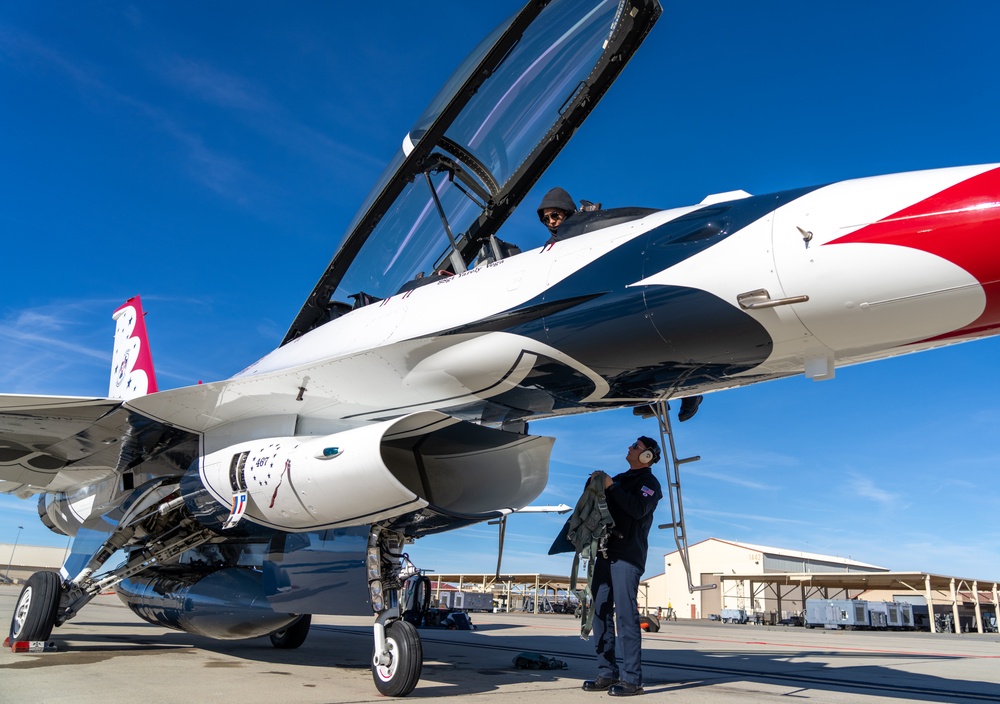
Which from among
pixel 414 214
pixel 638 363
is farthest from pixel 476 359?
pixel 414 214

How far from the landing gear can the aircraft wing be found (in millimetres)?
2386

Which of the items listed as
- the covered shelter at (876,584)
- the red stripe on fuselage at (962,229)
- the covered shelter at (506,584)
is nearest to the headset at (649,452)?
the red stripe on fuselage at (962,229)

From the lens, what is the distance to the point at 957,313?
3.22 meters

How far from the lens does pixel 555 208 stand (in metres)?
5.15

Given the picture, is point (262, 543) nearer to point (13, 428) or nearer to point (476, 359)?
point (13, 428)

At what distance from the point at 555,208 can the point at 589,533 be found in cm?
235

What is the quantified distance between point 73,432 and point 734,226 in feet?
20.8

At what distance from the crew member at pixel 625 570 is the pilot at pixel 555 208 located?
173cm

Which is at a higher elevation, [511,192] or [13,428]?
[511,192]

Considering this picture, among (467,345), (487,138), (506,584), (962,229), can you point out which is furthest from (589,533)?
(506,584)

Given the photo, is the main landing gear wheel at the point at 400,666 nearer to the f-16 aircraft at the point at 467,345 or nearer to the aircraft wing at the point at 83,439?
the f-16 aircraft at the point at 467,345

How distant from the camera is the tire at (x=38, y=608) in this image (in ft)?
21.0

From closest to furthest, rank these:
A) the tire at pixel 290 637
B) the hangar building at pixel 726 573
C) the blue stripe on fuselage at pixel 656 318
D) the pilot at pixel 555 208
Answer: the blue stripe on fuselage at pixel 656 318
the pilot at pixel 555 208
the tire at pixel 290 637
the hangar building at pixel 726 573

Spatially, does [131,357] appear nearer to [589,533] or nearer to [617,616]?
[589,533]
